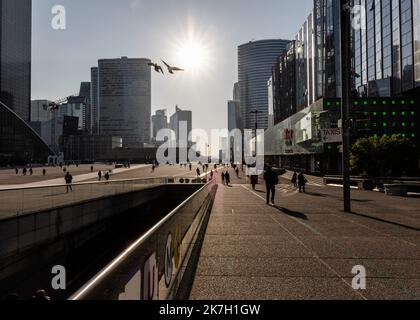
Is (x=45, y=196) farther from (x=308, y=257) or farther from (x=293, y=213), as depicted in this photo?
(x=308, y=257)

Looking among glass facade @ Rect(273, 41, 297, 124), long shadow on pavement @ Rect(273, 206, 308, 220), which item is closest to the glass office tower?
glass facade @ Rect(273, 41, 297, 124)

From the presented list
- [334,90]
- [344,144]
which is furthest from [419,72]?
[344,144]

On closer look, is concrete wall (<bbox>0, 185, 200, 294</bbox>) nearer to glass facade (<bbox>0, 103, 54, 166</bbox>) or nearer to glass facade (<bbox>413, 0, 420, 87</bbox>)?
glass facade (<bbox>413, 0, 420, 87</bbox>)

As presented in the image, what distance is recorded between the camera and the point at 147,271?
14.1ft

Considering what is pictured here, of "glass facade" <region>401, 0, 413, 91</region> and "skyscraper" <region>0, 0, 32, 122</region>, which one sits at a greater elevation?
"skyscraper" <region>0, 0, 32, 122</region>

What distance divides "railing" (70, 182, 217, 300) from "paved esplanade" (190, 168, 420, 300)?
0.41 meters

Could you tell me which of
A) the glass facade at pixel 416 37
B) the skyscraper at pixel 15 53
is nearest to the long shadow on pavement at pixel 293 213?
the glass facade at pixel 416 37

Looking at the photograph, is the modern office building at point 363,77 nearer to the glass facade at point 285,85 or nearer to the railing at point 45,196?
the glass facade at point 285,85

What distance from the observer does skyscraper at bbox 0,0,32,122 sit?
14950 centimetres

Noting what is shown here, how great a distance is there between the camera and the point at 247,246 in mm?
9047

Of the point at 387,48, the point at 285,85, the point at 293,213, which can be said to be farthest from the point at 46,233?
the point at 285,85

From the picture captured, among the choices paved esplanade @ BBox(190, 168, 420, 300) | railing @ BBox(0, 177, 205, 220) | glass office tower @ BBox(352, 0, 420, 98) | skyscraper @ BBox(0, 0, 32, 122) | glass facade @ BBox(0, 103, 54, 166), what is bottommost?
paved esplanade @ BBox(190, 168, 420, 300)
